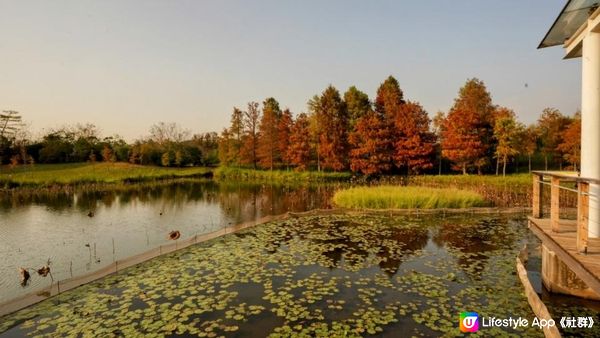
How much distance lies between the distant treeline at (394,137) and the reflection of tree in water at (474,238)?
19.6 m

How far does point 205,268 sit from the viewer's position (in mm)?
8328

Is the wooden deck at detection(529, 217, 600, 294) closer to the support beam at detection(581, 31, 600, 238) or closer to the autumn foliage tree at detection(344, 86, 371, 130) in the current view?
the support beam at detection(581, 31, 600, 238)

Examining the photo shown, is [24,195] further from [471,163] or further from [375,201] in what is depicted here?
[471,163]

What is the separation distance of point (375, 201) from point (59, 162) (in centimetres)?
5009

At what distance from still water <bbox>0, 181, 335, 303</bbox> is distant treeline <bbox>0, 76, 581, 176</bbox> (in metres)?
13.4

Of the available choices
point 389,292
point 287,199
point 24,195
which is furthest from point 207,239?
point 24,195

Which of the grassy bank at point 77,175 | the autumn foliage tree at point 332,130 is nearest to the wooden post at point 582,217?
the autumn foliage tree at point 332,130

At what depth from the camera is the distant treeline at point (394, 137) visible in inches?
1256

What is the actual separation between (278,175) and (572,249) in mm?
32478

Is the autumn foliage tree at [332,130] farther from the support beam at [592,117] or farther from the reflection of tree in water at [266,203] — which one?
the support beam at [592,117]

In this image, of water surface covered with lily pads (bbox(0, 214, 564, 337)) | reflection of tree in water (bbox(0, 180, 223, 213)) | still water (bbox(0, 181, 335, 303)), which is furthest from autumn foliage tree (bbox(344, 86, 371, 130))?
water surface covered with lily pads (bbox(0, 214, 564, 337))

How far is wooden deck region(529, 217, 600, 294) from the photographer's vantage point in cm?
428

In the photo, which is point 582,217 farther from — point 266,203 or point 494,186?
point 494,186

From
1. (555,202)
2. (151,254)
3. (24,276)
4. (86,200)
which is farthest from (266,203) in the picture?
(555,202)
